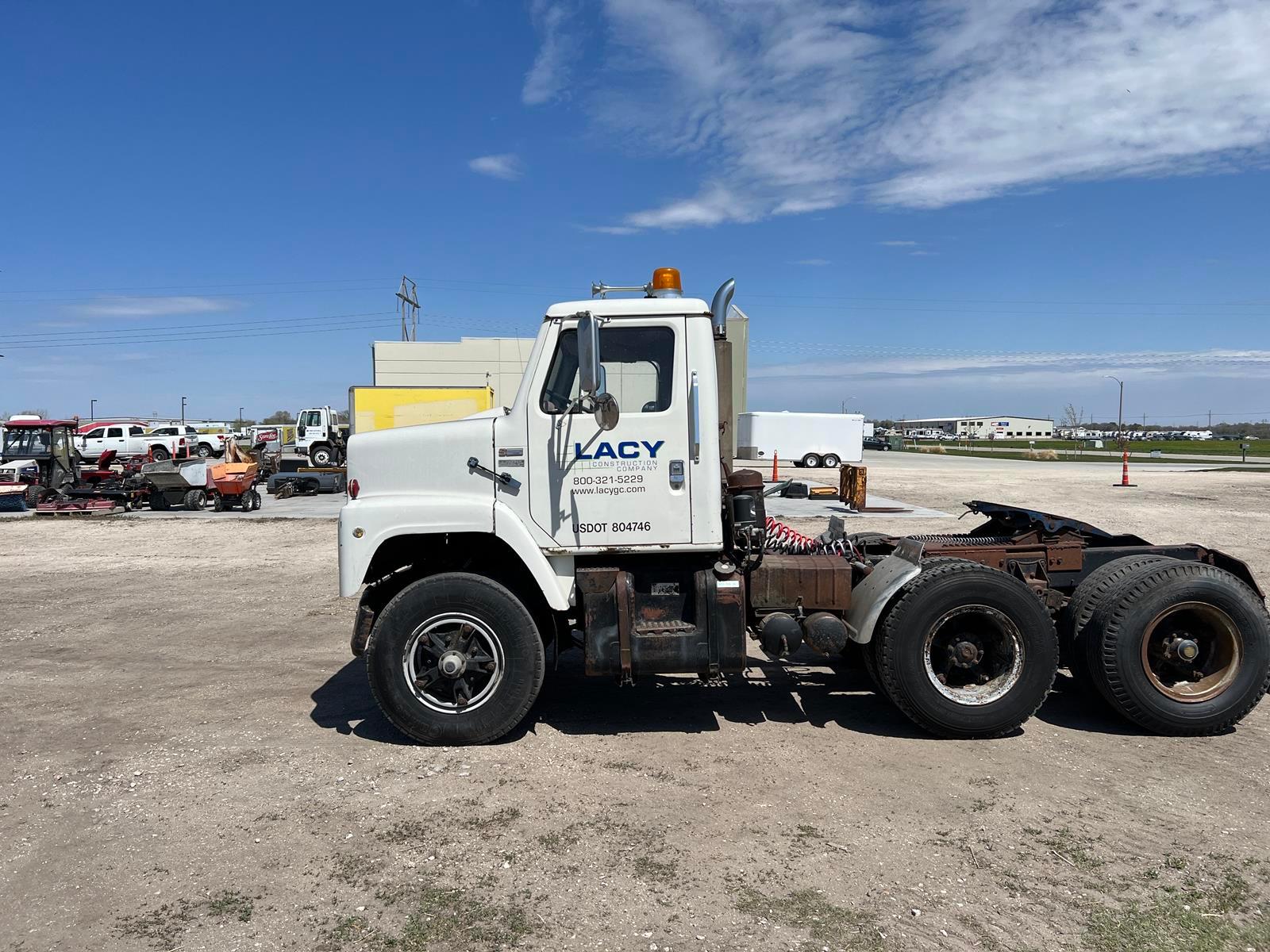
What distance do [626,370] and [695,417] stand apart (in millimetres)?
521

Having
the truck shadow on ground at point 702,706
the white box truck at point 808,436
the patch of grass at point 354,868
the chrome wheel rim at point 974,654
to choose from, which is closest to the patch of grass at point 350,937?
the patch of grass at point 354,868

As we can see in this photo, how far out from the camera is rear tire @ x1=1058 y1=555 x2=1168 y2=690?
530 centimetres

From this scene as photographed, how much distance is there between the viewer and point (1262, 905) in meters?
3.36

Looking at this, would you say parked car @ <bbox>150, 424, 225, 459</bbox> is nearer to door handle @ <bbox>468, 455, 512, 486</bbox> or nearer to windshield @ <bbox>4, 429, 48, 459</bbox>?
windshield @ <bbox>4, 429, 48, 459</bbox>

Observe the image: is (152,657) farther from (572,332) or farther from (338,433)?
(338,433)

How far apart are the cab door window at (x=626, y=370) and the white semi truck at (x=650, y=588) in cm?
1

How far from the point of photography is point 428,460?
5078mm

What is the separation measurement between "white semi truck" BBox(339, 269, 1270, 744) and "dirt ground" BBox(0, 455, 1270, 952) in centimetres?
33

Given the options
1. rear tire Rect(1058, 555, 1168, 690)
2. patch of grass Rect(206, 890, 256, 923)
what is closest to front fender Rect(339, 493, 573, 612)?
patch of grass Rect(206, 890, 256, 923)

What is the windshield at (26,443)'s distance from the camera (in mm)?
21900

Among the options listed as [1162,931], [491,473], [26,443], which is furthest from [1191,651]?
[26,443]

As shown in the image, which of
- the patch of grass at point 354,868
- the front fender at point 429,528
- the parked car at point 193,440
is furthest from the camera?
the parked car at point 193,440

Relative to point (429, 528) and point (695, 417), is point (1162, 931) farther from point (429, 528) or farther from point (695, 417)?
point (429, 528)

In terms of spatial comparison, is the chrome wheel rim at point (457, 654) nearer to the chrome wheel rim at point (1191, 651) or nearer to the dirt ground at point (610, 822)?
the dirt ground at point (610, 822)
